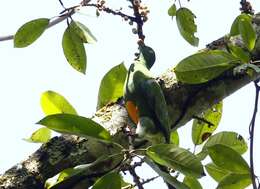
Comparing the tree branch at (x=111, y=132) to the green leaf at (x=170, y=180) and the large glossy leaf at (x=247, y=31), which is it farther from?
the green leaf at (x=170, y=180)

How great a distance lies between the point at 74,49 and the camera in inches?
87.6

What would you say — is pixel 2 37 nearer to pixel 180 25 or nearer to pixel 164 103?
pixel 180 25

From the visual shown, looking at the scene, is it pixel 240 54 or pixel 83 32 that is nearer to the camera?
pixel 240 54

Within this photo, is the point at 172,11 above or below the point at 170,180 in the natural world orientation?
above

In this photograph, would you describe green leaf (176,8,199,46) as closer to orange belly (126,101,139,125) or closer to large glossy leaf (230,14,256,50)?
large glossy leaf (230,14,256,50)

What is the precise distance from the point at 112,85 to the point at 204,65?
0.38 m

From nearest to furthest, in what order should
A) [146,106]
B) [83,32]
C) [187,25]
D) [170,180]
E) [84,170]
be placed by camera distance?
[170,180] < [84,170] < [146,106] < [83,32] < [187,25]

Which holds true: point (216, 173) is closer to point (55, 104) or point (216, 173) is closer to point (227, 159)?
point (227, 159)

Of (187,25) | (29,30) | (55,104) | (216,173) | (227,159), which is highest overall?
(29,30)

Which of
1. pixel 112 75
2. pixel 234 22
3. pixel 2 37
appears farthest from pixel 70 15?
pixel 234 22

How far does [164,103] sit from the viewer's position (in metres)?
1.79

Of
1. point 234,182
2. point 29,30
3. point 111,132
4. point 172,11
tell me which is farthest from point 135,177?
point 172,11

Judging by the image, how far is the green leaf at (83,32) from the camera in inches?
85.7

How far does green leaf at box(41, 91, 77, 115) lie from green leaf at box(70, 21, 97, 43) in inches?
9.6
